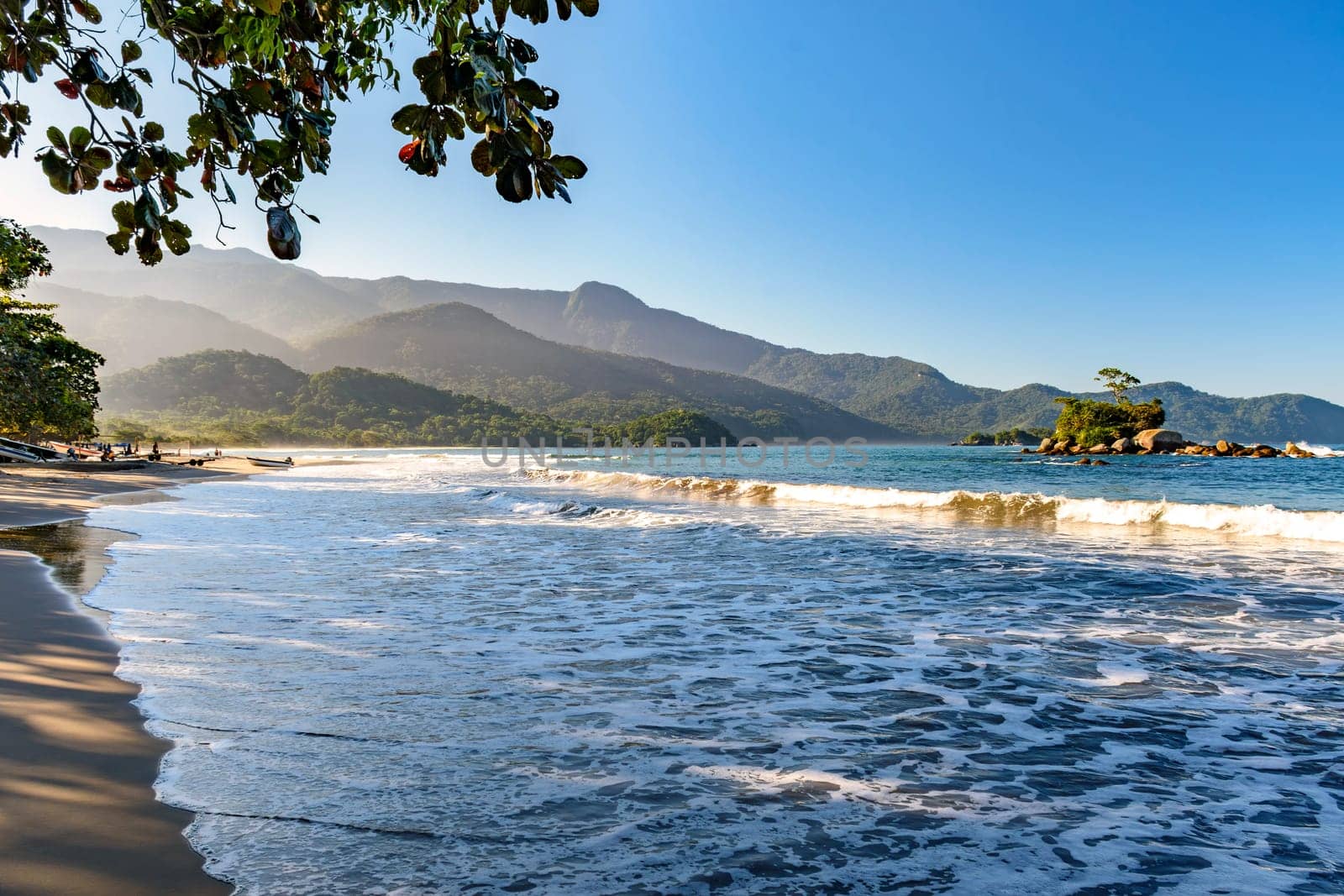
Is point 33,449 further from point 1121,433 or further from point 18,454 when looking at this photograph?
point 1121,433

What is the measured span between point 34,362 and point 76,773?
76.3ft

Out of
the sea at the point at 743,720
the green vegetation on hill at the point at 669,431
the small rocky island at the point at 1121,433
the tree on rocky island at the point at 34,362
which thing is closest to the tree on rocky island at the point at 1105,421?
the small rocky island at the point at 1121,433

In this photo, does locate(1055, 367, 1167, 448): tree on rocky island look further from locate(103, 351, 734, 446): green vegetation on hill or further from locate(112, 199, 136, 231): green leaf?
locate(112, 199, 136, 231): green leaf

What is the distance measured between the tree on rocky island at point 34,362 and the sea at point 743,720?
1329 cm

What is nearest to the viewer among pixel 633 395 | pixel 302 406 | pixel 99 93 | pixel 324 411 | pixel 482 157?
pixel 482 157

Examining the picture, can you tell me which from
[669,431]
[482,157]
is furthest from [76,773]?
[669,431]

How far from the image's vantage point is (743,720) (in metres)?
4.86

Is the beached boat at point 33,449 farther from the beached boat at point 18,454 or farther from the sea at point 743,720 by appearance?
the sea at point 743,720

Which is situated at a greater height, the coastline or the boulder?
the boulder

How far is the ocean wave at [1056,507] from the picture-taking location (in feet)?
54.6

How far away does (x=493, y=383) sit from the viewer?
7461 inches

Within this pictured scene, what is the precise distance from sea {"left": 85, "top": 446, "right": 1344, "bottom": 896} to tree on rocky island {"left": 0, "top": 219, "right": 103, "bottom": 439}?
1329 cm

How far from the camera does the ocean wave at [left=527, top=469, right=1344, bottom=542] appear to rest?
16641mm

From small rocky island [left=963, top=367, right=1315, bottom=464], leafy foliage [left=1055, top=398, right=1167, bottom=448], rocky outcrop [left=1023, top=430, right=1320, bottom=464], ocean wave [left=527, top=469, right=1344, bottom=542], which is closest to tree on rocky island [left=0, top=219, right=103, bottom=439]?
ocean wave [left=527, top=469, right=1344, bottom=542]
